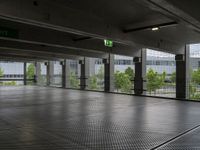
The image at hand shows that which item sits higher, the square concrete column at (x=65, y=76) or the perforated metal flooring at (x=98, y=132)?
the square concrete column at (x=65, y=76)

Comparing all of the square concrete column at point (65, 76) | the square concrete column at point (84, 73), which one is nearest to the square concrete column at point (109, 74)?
the square concrete column at point (84, 73)

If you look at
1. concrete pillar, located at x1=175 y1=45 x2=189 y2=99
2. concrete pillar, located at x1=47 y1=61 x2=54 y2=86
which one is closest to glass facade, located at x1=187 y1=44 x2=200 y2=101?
concrete pillar, located at x1=175 y1=45 x2=189 y2=99

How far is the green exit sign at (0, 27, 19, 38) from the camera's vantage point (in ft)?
33.2

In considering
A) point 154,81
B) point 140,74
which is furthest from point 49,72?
point 140,74

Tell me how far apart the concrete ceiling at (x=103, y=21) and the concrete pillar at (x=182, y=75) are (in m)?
0.83

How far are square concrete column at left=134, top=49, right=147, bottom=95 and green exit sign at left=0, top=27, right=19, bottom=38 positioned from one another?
9645 millimetres

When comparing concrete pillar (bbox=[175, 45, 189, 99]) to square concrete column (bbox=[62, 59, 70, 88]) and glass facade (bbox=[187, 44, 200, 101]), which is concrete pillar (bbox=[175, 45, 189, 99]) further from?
square concrete column (bbox=[62, 59, 70, 88])

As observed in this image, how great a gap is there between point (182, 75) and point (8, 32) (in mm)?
10046

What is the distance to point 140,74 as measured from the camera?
17750mm

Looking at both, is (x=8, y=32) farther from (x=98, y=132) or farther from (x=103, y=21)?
(x=98, y=132)

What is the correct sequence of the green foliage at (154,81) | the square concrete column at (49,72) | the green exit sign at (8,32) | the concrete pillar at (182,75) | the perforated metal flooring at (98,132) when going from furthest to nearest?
the square concrete column at (49,72) < the green foliage at (154,81) < the concrete pillar at (182,75) < the green exit sign at (8,32) < the perforated metal flooring at (98,132)

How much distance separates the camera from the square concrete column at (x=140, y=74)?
17.6m

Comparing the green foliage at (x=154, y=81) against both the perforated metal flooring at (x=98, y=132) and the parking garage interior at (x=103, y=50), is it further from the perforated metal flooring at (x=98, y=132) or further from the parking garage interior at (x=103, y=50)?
the perforated metal flooring at (x=98, y=132)

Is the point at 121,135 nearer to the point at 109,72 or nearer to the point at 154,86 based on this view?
the point at 109,72
